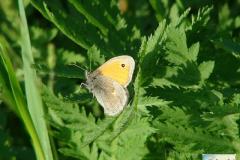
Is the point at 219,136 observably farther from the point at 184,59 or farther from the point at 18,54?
the point at 18,54

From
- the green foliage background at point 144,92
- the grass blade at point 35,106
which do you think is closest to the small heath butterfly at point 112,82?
the green foliage background at point 144,92

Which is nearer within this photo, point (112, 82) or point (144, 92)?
point (144, 92)

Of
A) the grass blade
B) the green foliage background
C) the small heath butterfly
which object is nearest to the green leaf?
the green foliage background

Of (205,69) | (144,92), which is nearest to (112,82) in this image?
(144,92)

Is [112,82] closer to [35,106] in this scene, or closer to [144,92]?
[144,92]

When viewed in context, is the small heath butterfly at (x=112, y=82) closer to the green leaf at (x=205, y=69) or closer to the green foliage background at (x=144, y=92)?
the green foliage background at (x=144, y=92)
